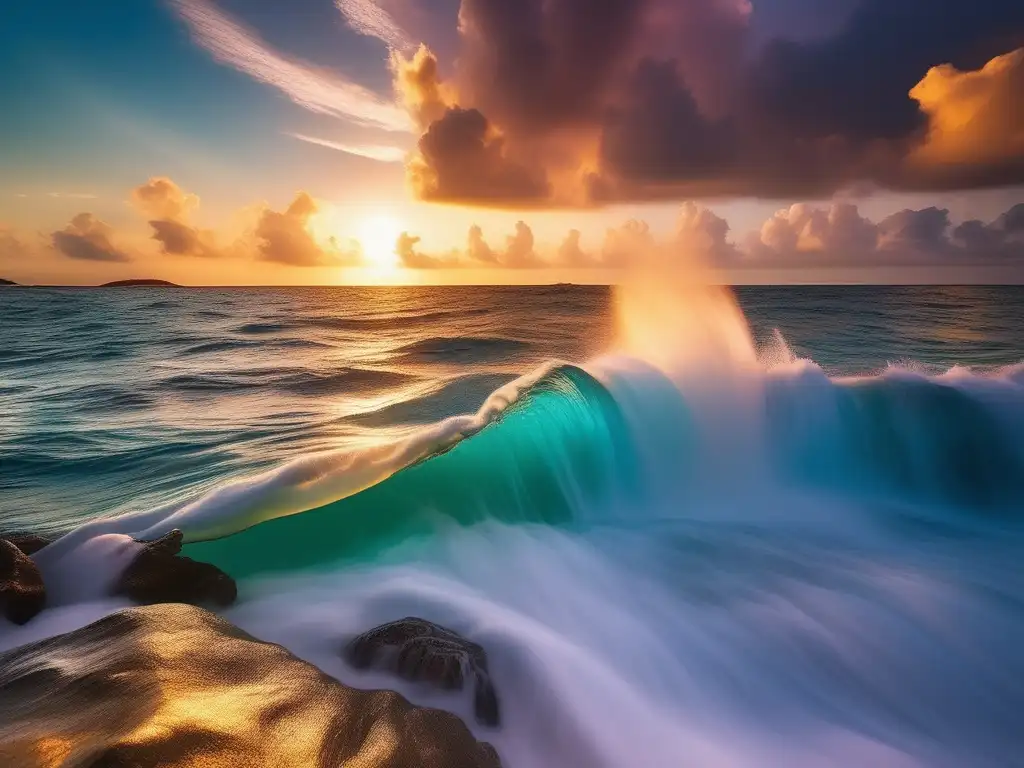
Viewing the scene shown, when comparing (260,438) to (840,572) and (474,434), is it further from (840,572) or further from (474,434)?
(840,572)

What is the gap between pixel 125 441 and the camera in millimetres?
7906

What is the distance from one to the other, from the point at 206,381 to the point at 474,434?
30.5 feet

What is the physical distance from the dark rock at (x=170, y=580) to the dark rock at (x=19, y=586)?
393mm

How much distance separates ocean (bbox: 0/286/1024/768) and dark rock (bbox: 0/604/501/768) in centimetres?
49

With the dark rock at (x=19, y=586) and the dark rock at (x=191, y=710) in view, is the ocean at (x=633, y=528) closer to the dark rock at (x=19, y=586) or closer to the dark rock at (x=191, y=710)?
the dark rock at (x=19, y=586)

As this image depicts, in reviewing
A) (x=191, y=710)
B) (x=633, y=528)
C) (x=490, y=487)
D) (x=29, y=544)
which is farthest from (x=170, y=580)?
(x=633, y=528)

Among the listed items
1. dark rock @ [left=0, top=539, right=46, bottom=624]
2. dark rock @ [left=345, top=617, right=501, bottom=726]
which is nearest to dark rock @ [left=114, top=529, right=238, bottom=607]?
dark rock @ [left=0, top=539, right=46, bottom=624]

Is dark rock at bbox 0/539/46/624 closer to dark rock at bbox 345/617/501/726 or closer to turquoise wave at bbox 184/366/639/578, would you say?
turquoise wave at bbox 184/366/639/578

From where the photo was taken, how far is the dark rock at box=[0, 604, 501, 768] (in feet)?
5.84

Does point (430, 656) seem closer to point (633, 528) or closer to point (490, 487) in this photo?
point (490, 487)

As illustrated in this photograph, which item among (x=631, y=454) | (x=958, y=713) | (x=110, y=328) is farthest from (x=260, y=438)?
(x=110, y=328)

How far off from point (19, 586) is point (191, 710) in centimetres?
211

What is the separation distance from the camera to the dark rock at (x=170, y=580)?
3.32 m

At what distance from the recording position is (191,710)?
1982mm
